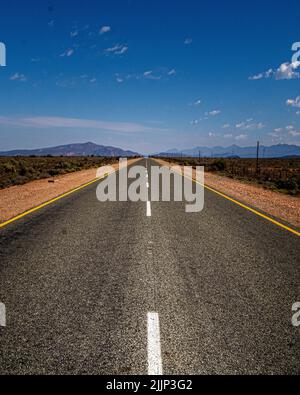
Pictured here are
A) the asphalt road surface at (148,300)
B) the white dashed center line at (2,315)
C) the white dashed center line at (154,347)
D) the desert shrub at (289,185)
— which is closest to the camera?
the white dashed center line at (154,347)

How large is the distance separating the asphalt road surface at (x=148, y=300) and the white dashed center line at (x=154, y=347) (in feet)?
0.03

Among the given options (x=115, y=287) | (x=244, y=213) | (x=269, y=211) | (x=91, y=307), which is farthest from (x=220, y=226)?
(x=91, y=307)

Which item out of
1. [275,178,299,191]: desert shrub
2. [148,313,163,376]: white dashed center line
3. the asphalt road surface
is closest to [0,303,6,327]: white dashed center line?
the asphalt road surface

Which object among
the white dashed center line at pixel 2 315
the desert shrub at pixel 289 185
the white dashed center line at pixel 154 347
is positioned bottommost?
the white dashed center line at pixel 154 347

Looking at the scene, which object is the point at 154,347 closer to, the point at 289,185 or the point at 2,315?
the point at 2,315

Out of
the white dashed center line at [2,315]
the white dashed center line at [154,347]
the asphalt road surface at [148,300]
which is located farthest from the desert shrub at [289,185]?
the white dashed center line at [2,315]

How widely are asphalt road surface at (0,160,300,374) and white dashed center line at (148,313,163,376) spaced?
0.03 feet

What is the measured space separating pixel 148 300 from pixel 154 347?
0.93m

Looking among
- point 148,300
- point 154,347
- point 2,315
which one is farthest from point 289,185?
point 2,315

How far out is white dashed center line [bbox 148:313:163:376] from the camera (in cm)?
265

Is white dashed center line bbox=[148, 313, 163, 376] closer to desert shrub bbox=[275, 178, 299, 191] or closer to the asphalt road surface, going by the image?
the asphalt road surface

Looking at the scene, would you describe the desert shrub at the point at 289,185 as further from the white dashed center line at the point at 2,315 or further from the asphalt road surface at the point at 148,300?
the white dashed center line at the point at 2,315

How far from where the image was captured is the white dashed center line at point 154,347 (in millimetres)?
2650

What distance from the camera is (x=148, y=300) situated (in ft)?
12.6
